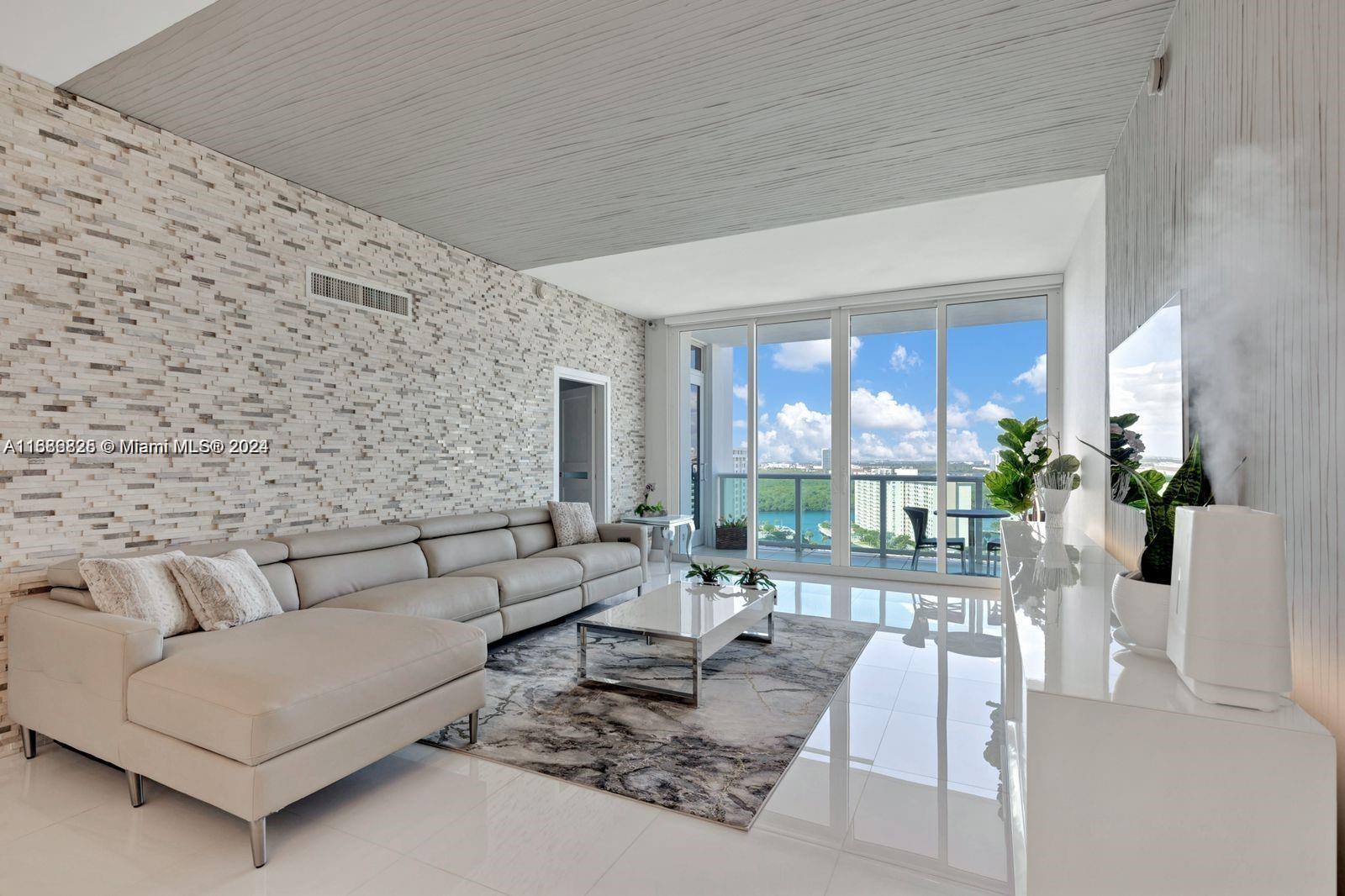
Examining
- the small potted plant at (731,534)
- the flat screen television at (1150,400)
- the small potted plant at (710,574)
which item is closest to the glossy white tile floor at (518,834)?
the flat screen television at (1150,400)

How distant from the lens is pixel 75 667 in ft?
7.89

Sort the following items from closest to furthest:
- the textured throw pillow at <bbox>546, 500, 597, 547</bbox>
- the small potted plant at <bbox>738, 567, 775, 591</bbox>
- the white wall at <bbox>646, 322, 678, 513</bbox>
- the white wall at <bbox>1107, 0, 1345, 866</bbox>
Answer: the white wall at <bbox>1107, 0, 1345, 866</bbox>
the small potted plant at <bbox>738, 567, 775, 591</bbox>
the textured throw pillow at <bbox>546, 500, 597, 547</bbox>
the white wall at <bbox>646, 322, 678, 513</bbox>

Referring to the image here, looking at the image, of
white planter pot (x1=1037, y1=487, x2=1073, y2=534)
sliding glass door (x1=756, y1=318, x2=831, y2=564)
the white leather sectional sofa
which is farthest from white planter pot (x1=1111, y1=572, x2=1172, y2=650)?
sliding glass door (x1=756, y1=318, x2=831, y2=564)

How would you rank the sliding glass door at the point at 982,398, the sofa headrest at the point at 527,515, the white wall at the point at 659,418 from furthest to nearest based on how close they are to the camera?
the white wall at the point at 659,418, the sliding glass door at the point at 982,398, the sofa headrest at the point at 527,515

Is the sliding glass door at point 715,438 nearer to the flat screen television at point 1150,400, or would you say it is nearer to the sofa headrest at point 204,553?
the flat screen television at point 1150,400

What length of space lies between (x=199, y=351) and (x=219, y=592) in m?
1.40

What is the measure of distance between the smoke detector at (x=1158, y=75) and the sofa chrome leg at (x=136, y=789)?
4609 mm

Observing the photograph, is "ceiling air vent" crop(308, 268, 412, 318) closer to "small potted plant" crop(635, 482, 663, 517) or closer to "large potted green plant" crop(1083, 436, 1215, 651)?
"small potted plant" crop(635, 482, 663, 517)

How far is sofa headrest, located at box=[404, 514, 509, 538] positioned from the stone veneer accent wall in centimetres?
22

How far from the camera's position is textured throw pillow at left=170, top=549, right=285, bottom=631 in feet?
9.12

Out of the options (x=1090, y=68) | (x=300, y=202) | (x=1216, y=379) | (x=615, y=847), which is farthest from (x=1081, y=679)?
(x=300, y=202)

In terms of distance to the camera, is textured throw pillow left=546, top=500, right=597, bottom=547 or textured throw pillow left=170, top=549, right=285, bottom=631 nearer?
textured throw pillow left=170, top=549, right=285, bottom=631

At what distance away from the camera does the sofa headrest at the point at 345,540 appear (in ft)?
11.9

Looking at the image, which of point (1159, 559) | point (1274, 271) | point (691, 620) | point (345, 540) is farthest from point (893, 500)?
point (1274, 271)
